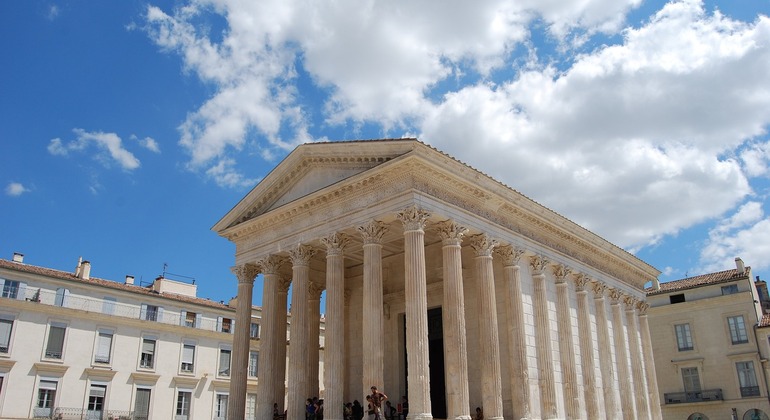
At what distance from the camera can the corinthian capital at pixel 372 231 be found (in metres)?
20.0

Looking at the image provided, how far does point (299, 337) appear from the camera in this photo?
71.3 ft

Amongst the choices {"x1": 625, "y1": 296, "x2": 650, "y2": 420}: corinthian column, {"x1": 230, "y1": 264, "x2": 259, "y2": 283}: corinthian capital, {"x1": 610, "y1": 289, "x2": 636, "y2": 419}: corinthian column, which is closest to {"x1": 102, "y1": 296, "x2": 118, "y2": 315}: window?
{"x1": 230, "y1": 264, "x2": 259, "y2": 283}: corinthian capital

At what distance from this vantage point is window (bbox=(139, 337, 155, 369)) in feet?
109

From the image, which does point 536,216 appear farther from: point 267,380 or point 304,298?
point 267,380

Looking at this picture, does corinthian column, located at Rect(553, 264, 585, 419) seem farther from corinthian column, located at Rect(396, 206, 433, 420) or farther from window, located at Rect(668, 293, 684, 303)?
window, located at Rect(668, 293, 684, 303)

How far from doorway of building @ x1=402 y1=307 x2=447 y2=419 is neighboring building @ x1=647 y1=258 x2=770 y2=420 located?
19371 millimetres

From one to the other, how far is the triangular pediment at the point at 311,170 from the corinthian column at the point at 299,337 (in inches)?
84.2

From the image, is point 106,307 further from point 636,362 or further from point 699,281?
point 699,281

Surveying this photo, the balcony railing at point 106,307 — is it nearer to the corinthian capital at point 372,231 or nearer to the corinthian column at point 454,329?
the corinthian capital at point 372,231

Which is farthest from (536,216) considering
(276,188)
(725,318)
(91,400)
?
(91,400)

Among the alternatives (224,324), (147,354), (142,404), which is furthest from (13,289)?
(224,324)

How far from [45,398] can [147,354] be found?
16.2ft

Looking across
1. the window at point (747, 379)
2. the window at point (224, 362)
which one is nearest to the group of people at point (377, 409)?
the window at point (224, 362)

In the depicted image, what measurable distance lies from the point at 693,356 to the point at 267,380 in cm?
2518
